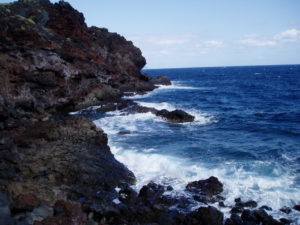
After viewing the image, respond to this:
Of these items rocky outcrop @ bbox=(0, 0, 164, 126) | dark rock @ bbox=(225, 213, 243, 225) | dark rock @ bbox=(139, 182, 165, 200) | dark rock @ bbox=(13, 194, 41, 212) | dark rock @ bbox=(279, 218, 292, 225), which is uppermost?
rocky outcrop @ bbox=(0, 0, 164, 126)

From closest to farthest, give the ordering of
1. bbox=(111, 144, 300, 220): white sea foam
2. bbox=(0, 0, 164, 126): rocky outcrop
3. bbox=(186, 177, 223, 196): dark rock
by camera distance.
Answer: bbox=(111, 144, 300, 220): white sea foam
bbox=(186, 177, 223, 196): dark rock
bbox=(0, 0, 164, 126): rocky outcrop

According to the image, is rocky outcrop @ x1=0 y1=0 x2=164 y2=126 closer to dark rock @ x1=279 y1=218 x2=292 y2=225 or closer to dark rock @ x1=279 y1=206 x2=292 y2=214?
dark rock @ x1=279 y1=206 x2=292 y2=214

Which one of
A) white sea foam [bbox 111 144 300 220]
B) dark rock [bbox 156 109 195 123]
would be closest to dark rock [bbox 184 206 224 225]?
white sea foam [bbox 111 144 300 220]

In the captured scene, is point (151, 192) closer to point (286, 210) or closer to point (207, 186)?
point (207, 186)

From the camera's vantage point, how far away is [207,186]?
15.0m

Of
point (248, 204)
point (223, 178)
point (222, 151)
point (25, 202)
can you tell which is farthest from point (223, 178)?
point (25, 202)

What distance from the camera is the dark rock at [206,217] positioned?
38.1 ft

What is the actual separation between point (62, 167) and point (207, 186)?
7674 millimetres

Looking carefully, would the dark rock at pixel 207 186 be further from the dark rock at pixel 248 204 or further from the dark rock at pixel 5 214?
the dark rock at pixel 5 214

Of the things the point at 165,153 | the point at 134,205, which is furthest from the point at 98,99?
the point at 134,205

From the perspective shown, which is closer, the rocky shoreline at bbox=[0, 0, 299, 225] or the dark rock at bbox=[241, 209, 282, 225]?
the rocky shoreline at bbox=[0, 0, 299, 225]

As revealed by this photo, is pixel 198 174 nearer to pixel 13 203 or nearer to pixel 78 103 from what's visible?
pixel 13 203

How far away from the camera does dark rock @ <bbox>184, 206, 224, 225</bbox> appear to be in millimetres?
11625

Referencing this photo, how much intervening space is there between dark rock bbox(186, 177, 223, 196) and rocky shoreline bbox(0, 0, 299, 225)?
0.05 m
